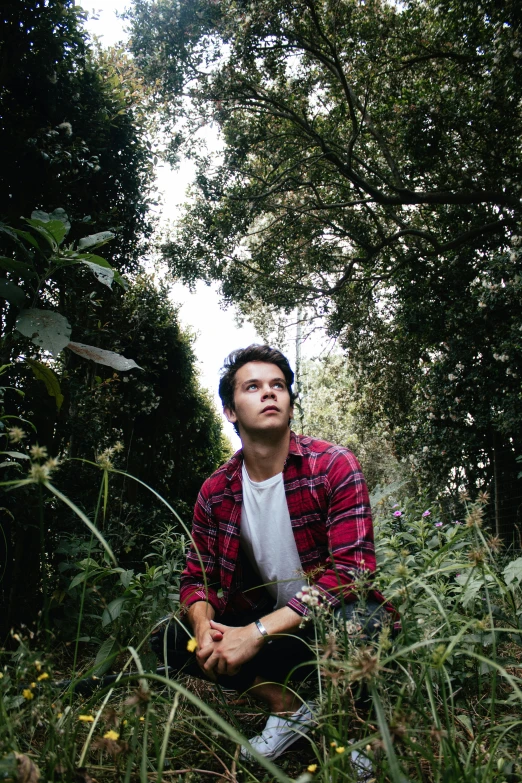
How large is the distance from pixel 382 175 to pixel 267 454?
20.9 feet

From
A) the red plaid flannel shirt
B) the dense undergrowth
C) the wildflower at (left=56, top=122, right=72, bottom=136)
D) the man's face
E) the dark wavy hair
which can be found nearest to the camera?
the dense undergrowth

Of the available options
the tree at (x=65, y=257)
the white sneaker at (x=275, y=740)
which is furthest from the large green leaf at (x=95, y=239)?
the white sneaker at (x=275, y=740)

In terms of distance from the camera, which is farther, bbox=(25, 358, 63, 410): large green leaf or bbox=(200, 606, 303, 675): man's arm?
bbox=(25, 358, 63, 410): large green leaf

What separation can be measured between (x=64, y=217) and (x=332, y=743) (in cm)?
170

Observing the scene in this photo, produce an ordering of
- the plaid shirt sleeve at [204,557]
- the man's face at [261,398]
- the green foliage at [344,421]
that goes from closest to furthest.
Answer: the plaid shirt sleeve at [204,557]
the man's face at [261,398]
the green foliage at [344,421]

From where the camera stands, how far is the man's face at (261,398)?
204 cm

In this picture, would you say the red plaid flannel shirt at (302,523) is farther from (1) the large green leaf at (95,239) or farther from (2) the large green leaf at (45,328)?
(1) the large green leaf at (95,239)

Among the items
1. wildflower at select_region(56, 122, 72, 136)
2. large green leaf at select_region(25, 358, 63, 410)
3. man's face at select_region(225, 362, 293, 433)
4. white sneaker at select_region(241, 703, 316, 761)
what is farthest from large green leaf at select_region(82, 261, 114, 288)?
wildflower at select_region(56, 122, 72, 136)

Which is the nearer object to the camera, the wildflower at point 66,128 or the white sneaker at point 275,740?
the white sneaker at point 275,740

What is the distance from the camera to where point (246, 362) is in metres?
2.36

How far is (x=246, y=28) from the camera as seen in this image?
612 cm

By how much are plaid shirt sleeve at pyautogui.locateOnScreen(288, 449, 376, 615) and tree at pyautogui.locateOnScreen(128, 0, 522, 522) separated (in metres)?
5.07

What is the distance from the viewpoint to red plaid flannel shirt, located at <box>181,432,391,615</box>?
5.41 ft

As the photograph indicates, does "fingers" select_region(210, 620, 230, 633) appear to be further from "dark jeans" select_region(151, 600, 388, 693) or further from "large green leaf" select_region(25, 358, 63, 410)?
"large green leaf" select_region(25, 358, 63, 410)
